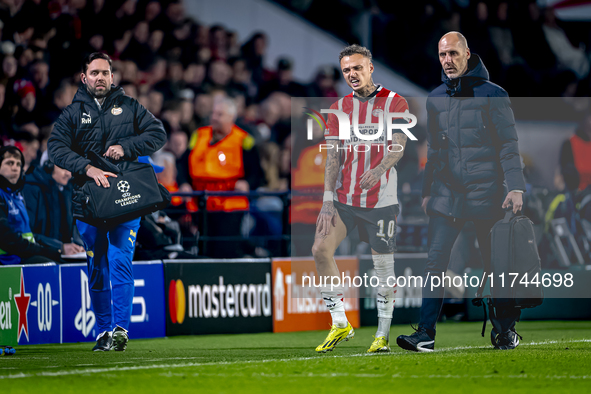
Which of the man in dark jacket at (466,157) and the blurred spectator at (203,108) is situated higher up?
the blurred spectator at (203,108)

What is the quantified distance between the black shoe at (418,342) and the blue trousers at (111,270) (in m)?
2.24

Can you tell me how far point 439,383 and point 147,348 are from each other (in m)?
3.37

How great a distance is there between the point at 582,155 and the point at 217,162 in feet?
14.0

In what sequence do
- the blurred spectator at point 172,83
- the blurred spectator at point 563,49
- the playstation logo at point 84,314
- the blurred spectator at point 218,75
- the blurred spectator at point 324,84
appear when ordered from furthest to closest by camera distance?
the blurred spectator at point 563,49 → the blurred spectator at point 324,84 → the blurred spectator at point 218,75 → the blurred spectator at point 172,83 → the playstation logo at point 84,314

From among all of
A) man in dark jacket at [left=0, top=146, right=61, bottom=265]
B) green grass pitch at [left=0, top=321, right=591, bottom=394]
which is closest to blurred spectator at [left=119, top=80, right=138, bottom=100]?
man in dark jacket at [left=0, top=146, right=61, bottom=265]

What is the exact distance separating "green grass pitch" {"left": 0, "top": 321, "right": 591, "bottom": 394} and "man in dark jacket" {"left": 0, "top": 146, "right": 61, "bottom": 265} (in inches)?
38.2

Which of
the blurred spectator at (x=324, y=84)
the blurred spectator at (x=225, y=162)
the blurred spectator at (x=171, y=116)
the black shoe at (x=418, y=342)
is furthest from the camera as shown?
the blurred spectator at (x=324, y=84)

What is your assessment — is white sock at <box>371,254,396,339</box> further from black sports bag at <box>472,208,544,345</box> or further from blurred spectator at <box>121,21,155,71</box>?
blurred spectator at <box>121,21,155,71</box>

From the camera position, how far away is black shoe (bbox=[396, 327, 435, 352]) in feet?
21.7

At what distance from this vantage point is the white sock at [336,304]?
6.77 meters

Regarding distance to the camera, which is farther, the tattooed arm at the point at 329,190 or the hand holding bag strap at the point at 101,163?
the hand holding bag strap at the point at 101,163

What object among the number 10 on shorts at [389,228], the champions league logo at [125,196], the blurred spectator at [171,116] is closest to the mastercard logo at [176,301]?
the blurred spectator at [171,116]

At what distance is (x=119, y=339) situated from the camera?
7.13m

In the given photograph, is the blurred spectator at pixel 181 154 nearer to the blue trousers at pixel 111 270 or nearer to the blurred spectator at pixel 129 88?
the blurred spectator at pixel 129 88
